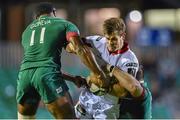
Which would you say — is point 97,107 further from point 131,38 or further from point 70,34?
point 131,38

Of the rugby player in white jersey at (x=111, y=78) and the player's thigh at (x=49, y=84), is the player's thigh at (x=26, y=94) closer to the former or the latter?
the player's thigh at (x=49, y=84)

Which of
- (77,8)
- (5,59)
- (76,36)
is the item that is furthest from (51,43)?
(77,8)

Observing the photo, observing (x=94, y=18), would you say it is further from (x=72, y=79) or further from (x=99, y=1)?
(x=72, y=79)

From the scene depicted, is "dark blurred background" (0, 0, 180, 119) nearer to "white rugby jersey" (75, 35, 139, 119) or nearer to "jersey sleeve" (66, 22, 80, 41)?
"white rugby jersey" (75, 35, 139, 119)

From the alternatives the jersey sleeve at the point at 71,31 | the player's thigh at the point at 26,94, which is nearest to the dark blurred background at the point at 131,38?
the player's thigh at the point at 26,94

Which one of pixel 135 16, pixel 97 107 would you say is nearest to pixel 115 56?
pixel 97 107

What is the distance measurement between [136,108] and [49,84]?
1086 mm

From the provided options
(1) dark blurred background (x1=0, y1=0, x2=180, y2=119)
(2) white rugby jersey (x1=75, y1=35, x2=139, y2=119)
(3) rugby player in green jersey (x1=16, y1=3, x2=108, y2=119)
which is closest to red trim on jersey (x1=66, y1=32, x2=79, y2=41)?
(3) rugby player in green jersey (x1=16, y1=3, x2=108, y2=119)

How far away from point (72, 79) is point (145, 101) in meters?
0.91

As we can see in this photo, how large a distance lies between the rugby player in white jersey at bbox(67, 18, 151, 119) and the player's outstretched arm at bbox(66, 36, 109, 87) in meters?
0.12

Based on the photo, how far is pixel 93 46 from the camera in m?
8.58

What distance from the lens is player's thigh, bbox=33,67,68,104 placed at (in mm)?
8453

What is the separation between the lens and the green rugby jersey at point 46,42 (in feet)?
27.9

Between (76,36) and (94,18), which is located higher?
(76,36)
